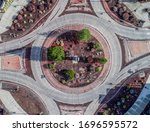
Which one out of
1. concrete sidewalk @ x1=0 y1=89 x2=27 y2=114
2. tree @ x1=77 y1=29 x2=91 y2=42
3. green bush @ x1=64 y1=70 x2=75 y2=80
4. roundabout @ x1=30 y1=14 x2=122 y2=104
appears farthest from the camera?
roundabout @ x1=30 y1=14 x2=122 y2=104

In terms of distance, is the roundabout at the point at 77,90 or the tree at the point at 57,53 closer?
the tree at the point at 57,53

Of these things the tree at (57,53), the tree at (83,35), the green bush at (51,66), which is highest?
the tree at (83,35)

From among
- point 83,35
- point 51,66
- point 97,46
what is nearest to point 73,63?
point 51,66

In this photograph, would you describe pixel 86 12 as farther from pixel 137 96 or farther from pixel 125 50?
pixel 137 96

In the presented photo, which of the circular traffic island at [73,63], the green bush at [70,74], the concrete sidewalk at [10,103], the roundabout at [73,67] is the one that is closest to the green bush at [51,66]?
the circular traffic island at [73,63]

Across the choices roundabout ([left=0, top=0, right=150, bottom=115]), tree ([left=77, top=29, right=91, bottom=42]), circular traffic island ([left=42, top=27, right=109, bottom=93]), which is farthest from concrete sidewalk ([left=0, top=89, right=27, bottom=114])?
tree ([left=77, top=29, right=91, bottom=42])

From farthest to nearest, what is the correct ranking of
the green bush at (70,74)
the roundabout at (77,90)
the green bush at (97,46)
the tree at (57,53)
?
the roundabout at (77,90)
the green bush at (97,46)
the green bush at (70,74)
the tree at (57,53)

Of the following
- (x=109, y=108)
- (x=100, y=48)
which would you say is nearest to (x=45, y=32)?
(x=100, y=48)

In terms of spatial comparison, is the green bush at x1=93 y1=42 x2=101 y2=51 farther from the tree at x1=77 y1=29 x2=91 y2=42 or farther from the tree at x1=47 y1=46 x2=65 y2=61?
the tree at x1=47 y1=46 x2=65 y2=61

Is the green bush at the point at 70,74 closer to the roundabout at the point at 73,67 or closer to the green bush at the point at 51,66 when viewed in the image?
the roundabout at the point at 73,67

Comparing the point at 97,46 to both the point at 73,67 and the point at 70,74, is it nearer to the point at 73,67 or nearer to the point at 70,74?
the point at 73,67

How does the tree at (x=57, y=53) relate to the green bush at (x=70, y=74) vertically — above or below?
above
